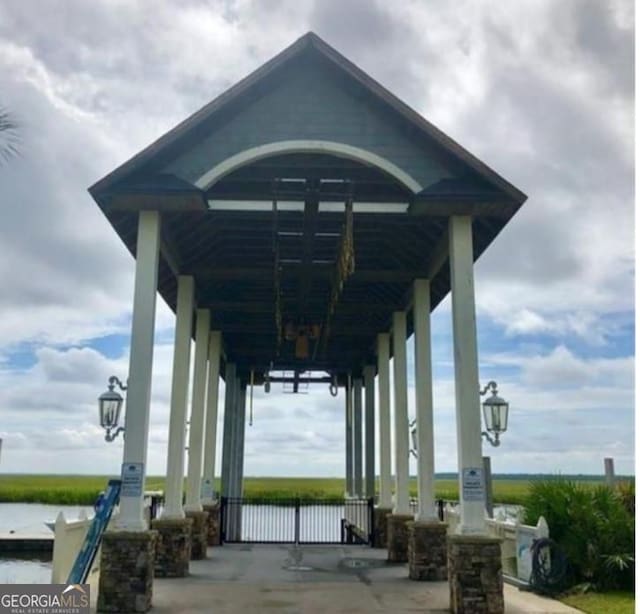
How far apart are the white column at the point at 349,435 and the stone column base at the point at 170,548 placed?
34.5 feet

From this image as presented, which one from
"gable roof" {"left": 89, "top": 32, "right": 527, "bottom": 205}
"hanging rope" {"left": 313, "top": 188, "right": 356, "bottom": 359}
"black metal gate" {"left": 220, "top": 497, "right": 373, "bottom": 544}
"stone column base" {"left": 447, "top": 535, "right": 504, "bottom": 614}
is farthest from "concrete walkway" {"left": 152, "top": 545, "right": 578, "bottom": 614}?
"gable roof" {"left": 89, "top": 32, "right": 527, "bottom": 205}

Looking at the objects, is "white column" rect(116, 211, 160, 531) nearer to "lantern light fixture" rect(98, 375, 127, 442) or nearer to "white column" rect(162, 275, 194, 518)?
"lantern light fixture" rect(98, 375, 127, 442)

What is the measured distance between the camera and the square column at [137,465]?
24.4ft

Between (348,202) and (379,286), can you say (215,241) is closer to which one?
(348,202)

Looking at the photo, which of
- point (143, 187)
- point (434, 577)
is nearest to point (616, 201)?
point (143, 187)

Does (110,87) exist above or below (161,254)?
above

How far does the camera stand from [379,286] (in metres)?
13.3

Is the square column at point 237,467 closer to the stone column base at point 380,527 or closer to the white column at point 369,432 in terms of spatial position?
the white column at point 369,432

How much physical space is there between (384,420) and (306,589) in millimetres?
5735

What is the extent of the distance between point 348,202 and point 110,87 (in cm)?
357

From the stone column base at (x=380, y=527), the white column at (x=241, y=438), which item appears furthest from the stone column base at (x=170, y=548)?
the white column at (x=241, y=438)

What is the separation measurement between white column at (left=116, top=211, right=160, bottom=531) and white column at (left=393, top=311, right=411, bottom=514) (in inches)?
230

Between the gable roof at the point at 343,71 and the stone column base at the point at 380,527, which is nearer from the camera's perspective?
the gable roof at the point at 343,71

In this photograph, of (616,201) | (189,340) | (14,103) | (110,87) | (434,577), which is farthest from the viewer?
(189,340)
